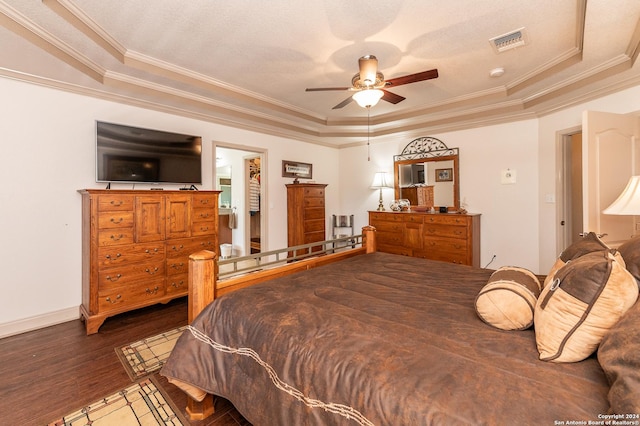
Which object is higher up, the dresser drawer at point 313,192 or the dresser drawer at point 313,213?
the dresser drawer at point 313,192

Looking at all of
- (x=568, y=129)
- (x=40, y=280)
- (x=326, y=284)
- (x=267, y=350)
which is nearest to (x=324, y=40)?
(x=326, y=284)

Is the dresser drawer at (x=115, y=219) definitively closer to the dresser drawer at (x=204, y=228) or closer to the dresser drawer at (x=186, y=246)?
the dresser drawer at (x=186, y=246)

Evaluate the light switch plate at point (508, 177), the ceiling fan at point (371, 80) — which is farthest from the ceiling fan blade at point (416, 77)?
the light switch plate at point (508, 177)

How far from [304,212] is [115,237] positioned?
9.46 feet

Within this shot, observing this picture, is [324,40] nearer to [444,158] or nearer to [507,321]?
[507,321]

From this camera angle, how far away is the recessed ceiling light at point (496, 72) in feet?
10.0

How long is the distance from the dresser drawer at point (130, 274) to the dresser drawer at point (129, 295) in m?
0.05

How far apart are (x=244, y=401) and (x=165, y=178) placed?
117 inches

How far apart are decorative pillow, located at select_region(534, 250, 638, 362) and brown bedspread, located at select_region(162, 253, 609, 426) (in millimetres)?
55

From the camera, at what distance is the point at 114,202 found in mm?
2803

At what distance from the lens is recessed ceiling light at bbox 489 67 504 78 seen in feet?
10.0

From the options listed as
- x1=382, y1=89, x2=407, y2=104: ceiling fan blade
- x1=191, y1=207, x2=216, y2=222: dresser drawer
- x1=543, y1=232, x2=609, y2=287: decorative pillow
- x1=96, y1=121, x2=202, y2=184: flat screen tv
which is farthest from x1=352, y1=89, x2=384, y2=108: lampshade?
x1=96, y1=121, x2=202, y2=184: flat screen tv

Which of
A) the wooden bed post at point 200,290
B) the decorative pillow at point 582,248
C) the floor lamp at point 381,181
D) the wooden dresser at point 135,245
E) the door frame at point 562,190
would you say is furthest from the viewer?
the floor lamp at point 381,181

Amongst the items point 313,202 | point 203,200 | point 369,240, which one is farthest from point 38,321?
point 313,202
